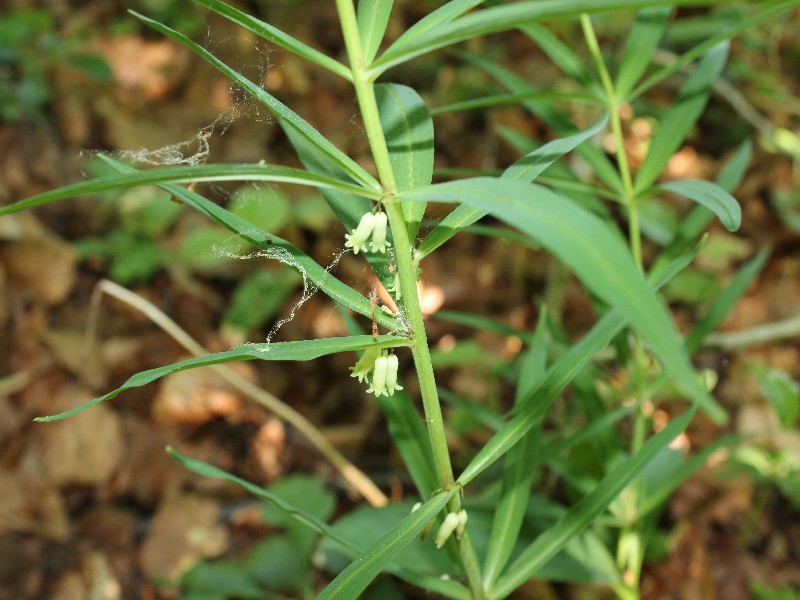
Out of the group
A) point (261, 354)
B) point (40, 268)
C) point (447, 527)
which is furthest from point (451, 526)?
point (40, 268)

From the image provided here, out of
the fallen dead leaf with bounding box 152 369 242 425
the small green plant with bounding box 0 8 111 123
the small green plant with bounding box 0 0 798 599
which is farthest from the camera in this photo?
the small green plant with bounding box 0 8 111 123

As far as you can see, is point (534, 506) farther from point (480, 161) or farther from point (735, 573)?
point (480, 161)

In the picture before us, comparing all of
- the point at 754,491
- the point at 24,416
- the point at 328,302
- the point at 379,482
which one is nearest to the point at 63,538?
the point at 24,416

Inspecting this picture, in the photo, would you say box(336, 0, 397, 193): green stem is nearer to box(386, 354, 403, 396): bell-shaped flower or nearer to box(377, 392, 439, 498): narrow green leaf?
box(386, 354, 403, 396): bell-shaped flower

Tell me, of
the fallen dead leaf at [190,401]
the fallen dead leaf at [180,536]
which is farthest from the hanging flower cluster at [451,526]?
the fallen dead leaf at [190,401]

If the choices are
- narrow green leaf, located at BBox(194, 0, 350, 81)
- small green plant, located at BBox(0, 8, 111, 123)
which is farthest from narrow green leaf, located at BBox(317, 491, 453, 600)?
small green plant, located at BBox(0, 8, 111, 123)

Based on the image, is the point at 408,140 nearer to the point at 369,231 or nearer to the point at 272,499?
the point at 369,231

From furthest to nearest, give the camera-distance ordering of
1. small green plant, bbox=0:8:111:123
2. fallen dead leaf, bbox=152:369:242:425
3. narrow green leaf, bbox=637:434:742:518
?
small green plant, bbox=0:8:111:123 < fallen dead leaf, bbox=152:369:242:425 < narrow green leaf, bbox=637:434:742:518
